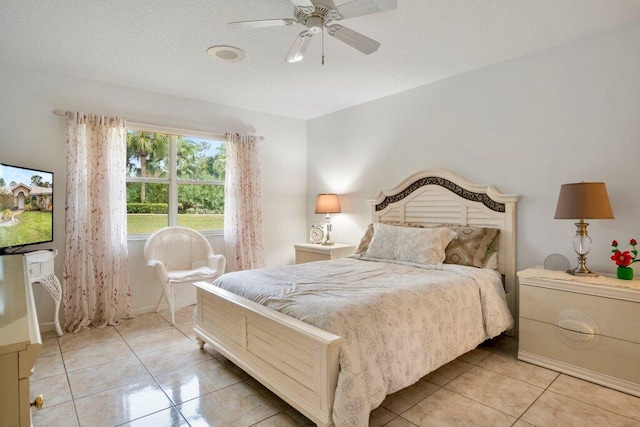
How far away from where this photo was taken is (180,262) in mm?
3955

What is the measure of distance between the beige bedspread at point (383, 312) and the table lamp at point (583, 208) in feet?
1.96

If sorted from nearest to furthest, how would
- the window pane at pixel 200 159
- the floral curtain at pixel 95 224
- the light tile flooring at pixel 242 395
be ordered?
1. the light tile flooring at pixel 242 395
2. the floral curtain at pixel 95 224
3. the window pane at pixel 200 159

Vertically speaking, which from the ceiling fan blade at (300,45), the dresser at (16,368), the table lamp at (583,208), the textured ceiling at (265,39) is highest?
the textured ceiling at (265,39)

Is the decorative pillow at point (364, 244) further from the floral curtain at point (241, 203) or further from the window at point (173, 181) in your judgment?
the window at point (173, 181)

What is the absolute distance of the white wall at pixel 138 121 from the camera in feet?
10.4

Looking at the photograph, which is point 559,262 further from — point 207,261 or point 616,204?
point 207,261

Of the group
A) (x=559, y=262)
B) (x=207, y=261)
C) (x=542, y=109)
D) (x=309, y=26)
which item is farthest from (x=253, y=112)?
(x=559, y=262)

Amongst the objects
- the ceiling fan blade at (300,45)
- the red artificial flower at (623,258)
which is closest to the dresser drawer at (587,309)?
the red artificial flower at (623,258)

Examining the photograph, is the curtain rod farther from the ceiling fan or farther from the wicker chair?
A: the ceiling fan

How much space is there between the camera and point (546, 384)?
2256 mm

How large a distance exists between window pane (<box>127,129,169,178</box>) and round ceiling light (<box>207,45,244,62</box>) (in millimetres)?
1498

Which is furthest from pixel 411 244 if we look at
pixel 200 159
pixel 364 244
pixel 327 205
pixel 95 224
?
pixel 95 224

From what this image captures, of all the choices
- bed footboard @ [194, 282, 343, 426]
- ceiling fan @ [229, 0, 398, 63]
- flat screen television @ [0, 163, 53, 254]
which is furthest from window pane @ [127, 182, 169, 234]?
ceiling fan @ [229, 0, 398, 63]

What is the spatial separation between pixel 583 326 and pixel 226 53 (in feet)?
10.9
